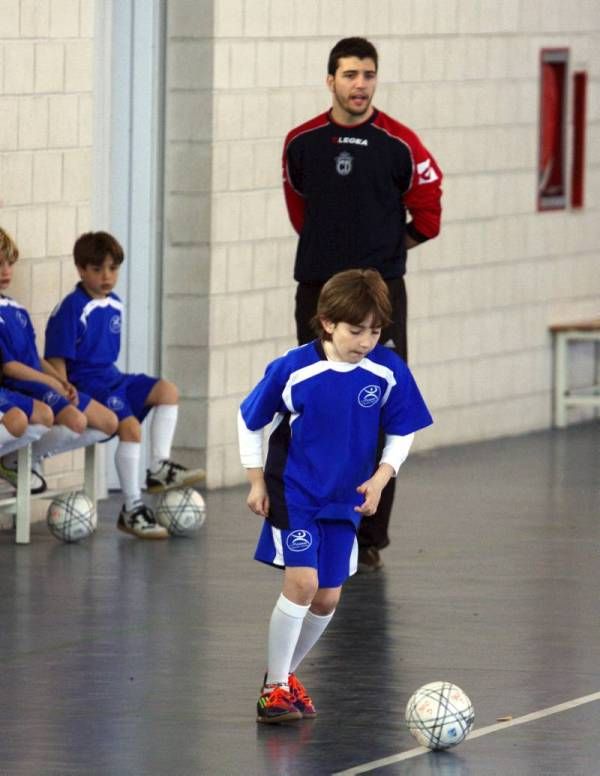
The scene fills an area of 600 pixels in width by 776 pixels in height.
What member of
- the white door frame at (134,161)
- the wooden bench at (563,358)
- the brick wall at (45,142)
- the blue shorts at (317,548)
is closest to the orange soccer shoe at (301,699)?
the blue shorts at (317,548)

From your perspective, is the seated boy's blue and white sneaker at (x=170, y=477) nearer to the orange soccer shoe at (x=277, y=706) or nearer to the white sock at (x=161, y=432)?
the white sock at (x=161, y=432)

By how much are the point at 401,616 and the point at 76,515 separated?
1.89m

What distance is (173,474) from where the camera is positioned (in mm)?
9898

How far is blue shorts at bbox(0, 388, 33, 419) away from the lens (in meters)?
9.02

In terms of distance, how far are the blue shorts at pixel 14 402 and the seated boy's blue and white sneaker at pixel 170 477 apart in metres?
0.97

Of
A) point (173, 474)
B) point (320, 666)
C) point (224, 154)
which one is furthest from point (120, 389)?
point (320, 666)

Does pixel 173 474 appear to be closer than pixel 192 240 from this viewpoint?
Yes

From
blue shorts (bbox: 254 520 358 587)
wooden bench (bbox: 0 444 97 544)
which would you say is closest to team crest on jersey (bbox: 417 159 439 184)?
wooden bench (bbox: 0 444 97 544)

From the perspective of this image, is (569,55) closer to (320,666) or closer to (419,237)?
(419,237)

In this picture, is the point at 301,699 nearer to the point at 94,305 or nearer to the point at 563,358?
the point at 94,305

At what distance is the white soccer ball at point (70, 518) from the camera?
9312 millimetres

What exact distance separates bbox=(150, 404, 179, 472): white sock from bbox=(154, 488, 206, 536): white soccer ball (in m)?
0.32

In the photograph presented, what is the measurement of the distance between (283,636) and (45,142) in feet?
13.6

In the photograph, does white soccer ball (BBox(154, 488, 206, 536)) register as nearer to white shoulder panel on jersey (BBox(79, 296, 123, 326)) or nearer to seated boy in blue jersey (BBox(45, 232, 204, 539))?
seated boy in blue jersey (BBox(45, 232, 204, 539))
